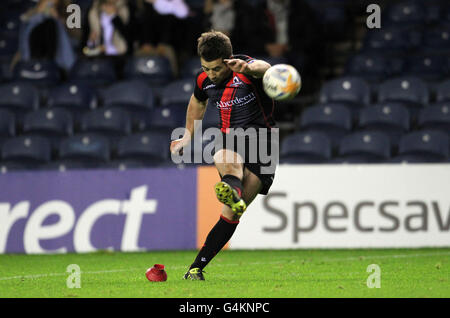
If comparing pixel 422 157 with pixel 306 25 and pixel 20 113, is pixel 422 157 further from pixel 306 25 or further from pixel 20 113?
pixel 20 113

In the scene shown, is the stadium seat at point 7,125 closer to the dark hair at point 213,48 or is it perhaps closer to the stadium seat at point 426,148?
the stadium seat at point 426,148

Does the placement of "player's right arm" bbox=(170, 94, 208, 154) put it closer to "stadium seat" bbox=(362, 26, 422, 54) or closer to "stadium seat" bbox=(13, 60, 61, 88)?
"stadium seat" bbox=(362, 26, 422, 54)

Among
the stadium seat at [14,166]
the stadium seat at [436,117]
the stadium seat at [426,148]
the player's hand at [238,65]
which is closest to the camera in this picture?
the player's hand at [238,65]

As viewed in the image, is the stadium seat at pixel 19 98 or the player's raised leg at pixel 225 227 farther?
the stadium seat at pixel 19 98

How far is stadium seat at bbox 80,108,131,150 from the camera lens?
13.1 metres

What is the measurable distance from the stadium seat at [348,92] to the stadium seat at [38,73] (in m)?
4.76

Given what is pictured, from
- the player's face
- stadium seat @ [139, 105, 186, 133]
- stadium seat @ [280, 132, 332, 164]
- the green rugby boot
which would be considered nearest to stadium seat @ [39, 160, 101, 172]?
stadium seat @ [139, 105, 186, 133]

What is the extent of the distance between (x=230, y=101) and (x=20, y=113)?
7.80 m

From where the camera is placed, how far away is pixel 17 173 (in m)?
11.4

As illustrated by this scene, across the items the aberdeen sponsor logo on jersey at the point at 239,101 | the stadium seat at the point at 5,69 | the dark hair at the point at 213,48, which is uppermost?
the stadium seat at the point at 5,69

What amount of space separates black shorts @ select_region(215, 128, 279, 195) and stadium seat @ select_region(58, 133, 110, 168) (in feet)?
19.0

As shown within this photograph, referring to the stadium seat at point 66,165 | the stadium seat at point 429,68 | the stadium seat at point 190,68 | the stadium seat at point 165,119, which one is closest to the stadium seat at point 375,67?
the stadium seat at point 429,68

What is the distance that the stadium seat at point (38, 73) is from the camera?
47.7 ft

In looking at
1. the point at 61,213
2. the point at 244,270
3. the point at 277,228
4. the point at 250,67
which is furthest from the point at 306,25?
the point at 250,67
